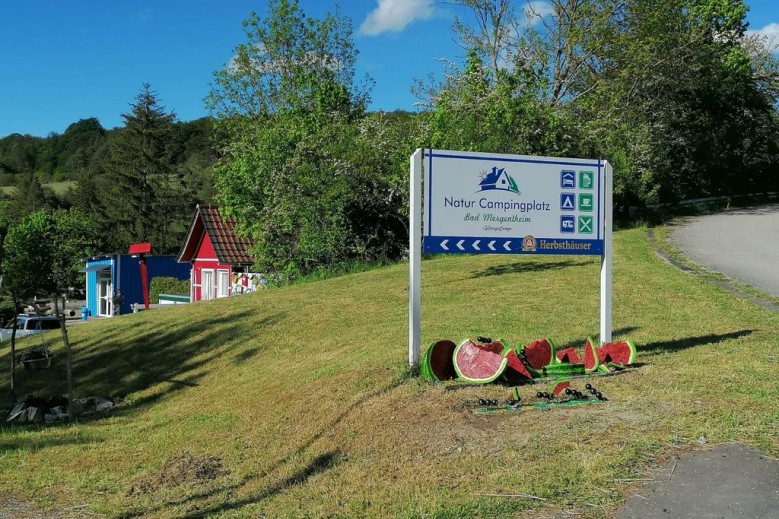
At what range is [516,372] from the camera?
7457 mm

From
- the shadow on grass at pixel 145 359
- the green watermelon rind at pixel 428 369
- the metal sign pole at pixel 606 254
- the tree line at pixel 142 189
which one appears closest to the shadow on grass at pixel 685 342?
the metal sign pole at pixel 606 254

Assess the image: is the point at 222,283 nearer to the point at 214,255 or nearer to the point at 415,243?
the point at 214,255

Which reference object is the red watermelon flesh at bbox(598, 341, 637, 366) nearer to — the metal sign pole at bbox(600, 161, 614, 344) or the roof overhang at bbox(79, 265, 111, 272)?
the metal sign pole at bbox(600, 161, 614, 344)

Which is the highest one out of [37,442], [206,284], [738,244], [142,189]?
[142,189]

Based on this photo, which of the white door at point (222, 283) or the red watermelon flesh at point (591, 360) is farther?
the white door at point (222, 283)

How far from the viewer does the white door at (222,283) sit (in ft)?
115

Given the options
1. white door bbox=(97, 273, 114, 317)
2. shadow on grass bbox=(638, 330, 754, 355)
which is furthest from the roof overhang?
shadow on grass bbox=(638, 330, 754, 355)

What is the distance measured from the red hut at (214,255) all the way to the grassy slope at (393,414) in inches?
736

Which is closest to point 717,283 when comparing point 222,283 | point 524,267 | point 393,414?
point 524,267

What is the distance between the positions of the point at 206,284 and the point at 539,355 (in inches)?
1233

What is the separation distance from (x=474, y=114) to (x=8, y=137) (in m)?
157

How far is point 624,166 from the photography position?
80.7 ft

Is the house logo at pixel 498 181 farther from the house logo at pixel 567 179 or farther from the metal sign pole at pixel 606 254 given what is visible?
the metal sign pole at pixel 606 254

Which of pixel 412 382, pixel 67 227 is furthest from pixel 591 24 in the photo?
pixel 67 227
